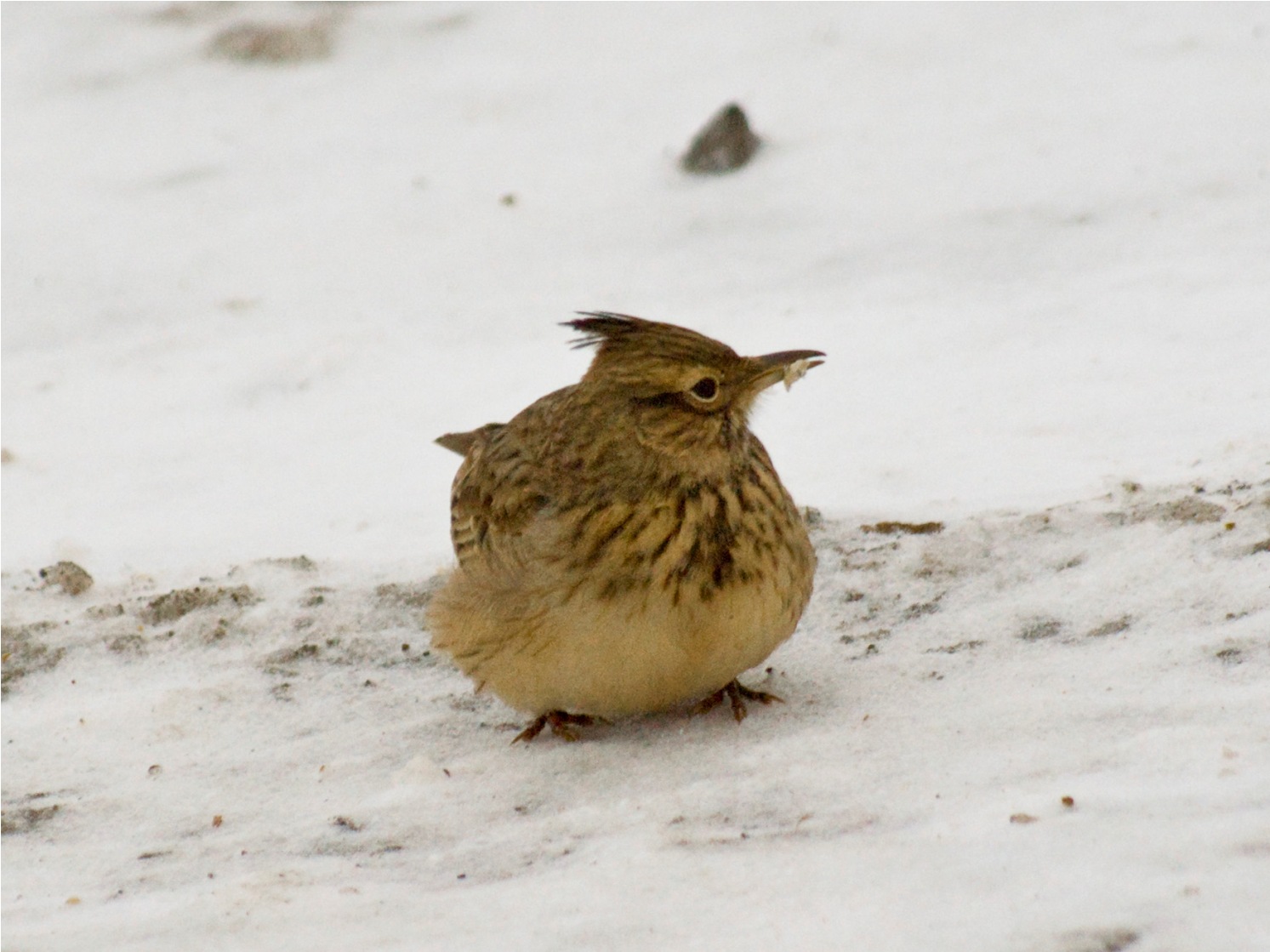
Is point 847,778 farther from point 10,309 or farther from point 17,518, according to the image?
point 10,309

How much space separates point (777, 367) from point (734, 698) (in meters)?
0.87

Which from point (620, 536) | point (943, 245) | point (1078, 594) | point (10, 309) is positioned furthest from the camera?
point (10, 309)

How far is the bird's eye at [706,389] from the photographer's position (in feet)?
14.4

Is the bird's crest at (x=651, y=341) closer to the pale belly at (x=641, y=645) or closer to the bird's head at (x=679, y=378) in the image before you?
the bird's head at (x=679, y=378)

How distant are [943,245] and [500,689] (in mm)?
4669

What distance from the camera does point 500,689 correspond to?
4379 mm

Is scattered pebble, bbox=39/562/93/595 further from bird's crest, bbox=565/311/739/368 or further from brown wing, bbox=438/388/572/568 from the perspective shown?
bird's crest, bbox=565/311/739/368

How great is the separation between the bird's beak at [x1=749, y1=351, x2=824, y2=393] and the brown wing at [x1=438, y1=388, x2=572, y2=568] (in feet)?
Result: 1.87

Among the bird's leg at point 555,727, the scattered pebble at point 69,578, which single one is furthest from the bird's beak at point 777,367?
the scattered pebble at point 69,578

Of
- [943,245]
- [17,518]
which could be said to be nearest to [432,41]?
[943,245]

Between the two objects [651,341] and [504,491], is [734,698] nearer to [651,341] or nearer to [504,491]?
[504,491]

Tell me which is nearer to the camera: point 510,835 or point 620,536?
point 510,835

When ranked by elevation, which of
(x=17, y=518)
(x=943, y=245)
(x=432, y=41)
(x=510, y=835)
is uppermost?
(x=432, y=41)

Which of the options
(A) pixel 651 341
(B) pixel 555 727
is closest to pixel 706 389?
(A) pixel 651 341
